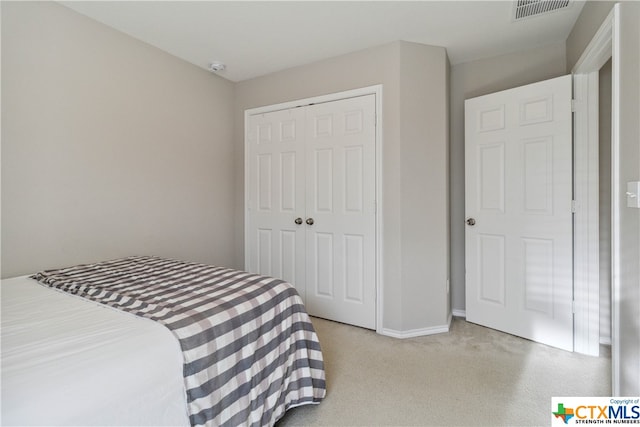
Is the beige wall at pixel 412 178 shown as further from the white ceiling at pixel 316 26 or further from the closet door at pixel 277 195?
the closet door at pixel 277 195

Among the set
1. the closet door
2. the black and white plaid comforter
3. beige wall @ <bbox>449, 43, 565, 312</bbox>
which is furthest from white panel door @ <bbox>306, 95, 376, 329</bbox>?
the black and white plaid comforter

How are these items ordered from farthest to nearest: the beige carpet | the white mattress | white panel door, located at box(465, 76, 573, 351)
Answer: white panel door, located at box(465, 76, 573, 351) < the beige carpet < the white mattress

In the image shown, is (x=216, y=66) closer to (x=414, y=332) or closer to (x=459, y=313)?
(x=414, y=332)

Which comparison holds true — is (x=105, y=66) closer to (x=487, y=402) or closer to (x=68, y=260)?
(x=68, y=260)

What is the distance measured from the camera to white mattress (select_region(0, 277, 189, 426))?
0.70 meters

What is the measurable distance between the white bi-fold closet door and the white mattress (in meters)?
1.85

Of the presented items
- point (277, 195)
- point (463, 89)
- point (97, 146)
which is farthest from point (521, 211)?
point (97, 146)

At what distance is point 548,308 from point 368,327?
53.8 inches

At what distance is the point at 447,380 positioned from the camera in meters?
1.83

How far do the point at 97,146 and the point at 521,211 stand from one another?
10.5ft

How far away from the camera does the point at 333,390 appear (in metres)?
1.73

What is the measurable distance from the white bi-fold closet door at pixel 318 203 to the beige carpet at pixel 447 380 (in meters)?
0.45

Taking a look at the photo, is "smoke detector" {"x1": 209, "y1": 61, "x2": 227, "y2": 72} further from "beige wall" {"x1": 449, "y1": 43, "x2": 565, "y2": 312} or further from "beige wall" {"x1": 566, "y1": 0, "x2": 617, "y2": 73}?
"beige wall" {"x1": 566, "y1": 0, "x2": 617, "y2": 73}

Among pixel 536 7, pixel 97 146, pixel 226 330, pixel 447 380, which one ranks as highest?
pixel 536 7
